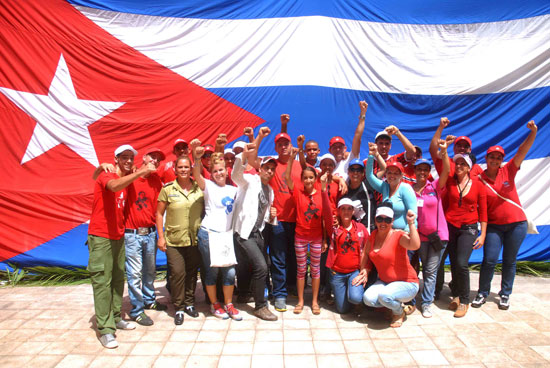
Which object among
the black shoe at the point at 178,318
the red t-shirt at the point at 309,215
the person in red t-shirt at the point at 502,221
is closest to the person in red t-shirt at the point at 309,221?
the red t-shirt at the point at 309,215

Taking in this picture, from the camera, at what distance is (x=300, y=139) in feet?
12.0

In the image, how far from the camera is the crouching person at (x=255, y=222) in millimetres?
3498

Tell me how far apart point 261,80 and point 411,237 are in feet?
10.3

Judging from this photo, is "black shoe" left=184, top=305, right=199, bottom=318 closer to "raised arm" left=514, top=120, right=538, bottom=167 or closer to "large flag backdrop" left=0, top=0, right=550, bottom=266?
"large flag backdrop" left=0, top=0, right=550, bottom=266

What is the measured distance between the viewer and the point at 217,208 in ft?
11.4

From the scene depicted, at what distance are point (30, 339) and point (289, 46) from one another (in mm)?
4506

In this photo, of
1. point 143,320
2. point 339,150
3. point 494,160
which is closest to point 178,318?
point 143,320

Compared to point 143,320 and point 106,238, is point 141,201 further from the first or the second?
point 143,320

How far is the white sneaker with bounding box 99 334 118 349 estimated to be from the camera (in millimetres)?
3008

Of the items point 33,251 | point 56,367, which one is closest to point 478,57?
point 56,367

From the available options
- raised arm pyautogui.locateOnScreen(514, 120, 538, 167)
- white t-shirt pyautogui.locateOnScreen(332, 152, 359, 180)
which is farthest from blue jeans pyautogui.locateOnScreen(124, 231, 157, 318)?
raised arm pyautogui.locateOnScreen(514, 120, 538, 167)

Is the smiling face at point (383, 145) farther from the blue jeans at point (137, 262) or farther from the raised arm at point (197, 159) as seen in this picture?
the blue jeans at point (137, 262)

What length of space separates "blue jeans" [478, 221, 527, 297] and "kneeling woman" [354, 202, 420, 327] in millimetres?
1051

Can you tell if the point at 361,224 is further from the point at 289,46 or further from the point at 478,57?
the point at 478,57
